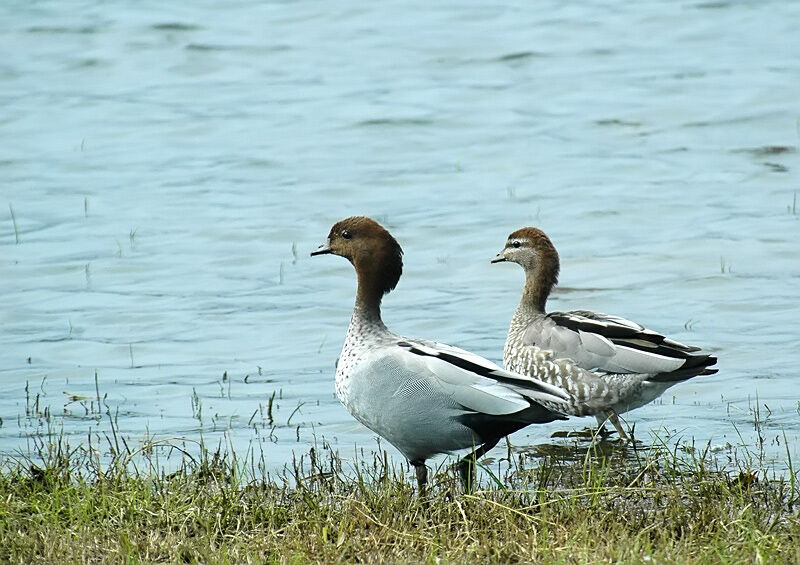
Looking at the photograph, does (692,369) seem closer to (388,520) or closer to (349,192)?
(388,520)

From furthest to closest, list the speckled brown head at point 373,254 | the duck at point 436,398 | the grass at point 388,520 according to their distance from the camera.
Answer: the speckled brown head at point 373,254 → the duck at point 436,398 → the grass at point 388,520

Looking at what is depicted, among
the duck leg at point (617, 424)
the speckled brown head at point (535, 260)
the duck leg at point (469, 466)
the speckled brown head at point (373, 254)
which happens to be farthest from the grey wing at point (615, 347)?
the duck leg at point (469, 466)

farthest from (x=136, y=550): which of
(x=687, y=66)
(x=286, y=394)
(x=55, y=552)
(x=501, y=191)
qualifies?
(x=687, y=66)

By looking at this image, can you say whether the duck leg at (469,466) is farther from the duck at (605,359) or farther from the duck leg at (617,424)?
the duck leg at (617,424)

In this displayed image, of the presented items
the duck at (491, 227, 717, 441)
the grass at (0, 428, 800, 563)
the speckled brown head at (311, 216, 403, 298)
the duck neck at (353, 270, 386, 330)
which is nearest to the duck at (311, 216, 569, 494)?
the duck neck at (353, 270, 386, 330)

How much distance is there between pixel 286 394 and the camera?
9.06m

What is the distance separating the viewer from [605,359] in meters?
8.05

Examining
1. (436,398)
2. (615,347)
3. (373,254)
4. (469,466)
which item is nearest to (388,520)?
(469,466)

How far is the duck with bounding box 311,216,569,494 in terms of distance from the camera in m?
6.34

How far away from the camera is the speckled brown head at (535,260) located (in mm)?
9094

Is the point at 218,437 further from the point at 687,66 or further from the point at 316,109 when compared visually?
the point at 687,66

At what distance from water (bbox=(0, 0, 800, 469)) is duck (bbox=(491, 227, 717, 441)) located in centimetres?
30

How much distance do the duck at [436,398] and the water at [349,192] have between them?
3.53 ft

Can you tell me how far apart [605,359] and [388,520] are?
289 centimetres
